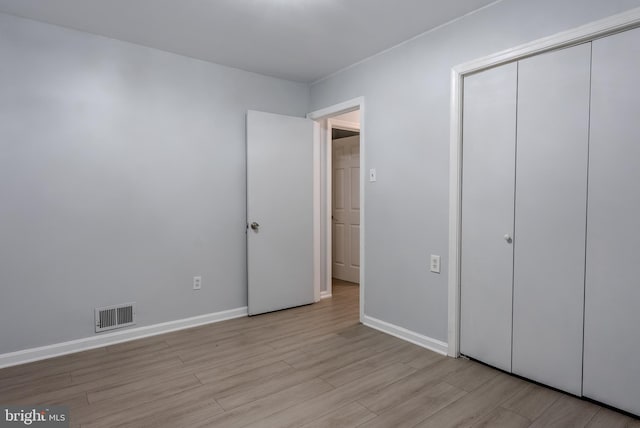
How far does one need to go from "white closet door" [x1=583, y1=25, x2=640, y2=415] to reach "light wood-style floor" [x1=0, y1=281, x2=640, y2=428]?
23cm

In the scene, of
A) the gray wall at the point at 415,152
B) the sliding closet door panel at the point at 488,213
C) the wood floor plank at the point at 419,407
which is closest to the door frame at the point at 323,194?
the gray wall at the point at 415,152

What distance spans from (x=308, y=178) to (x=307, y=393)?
93.3 inches

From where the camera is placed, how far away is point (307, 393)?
87.2 inches

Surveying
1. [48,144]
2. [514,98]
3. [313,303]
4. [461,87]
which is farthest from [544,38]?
[48,144]

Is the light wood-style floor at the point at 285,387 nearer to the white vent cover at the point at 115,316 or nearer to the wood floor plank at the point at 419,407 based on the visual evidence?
the wood floor plank at the point at 419,407

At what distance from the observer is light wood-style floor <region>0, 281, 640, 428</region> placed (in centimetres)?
195

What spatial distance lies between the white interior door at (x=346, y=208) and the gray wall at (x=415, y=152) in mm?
1769

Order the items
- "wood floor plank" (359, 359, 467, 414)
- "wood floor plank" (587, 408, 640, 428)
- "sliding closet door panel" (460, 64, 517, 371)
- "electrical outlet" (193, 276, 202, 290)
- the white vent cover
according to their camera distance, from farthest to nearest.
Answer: "electrical outlet" (193, 276, 202, 290) < the white vent cover < "sliding closet door panel" (460, 64, 517, 371) < "wood floor plank" (359, 359, 467, 414) < "wood floor plank" (587, 408, 640, 428)

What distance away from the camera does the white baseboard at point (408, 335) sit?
2799 millimetres

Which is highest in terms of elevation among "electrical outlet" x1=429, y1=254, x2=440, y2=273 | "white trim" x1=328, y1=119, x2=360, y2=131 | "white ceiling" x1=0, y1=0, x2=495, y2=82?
"white ceiling" x1=0, y1=0, x2=495, y2=82

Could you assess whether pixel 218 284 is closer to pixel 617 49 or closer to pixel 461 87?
pixel 461 87

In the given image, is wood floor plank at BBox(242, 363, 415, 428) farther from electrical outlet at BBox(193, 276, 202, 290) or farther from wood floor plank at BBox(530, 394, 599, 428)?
electrical outlet at BBox(193, 276, 202, 290)

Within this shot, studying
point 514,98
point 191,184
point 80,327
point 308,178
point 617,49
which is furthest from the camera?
point 308,178

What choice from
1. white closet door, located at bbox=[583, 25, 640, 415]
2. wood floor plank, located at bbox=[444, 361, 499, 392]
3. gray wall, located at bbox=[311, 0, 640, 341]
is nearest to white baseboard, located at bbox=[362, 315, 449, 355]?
gray wall, located at bbox=[311, 0, 640, 341]
